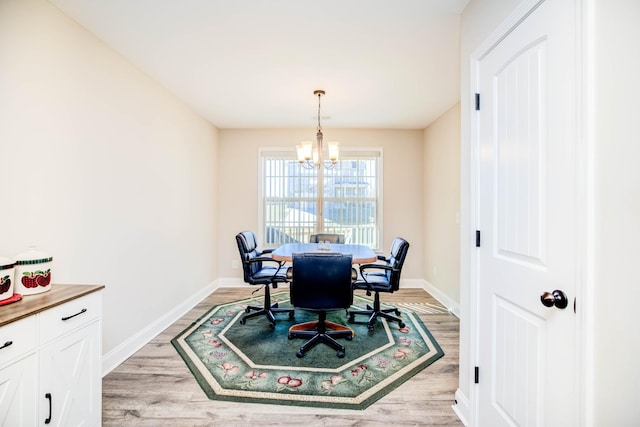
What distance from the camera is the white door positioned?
1.03 metres

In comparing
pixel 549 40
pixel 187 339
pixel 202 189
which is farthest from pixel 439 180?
pixel 187 339

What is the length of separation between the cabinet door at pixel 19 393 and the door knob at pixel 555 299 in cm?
204

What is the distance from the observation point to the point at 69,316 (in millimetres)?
1346

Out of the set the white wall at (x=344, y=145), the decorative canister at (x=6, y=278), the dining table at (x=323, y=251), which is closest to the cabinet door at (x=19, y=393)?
the decorative canister at (x=6, y=278)

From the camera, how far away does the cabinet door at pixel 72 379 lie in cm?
124

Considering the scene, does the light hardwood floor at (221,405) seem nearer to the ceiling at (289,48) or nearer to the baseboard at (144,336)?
the baseboard at (144,336)

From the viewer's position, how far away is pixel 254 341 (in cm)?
268

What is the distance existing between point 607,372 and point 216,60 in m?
3.01

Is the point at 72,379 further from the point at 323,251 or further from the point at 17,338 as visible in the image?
the point at 323,251

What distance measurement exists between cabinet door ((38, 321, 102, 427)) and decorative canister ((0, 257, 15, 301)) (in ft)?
1.01

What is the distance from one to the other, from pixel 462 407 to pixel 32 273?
2.45 meters

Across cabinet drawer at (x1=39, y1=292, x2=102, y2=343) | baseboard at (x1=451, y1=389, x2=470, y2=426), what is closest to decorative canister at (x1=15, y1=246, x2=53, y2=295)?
cabinet drawer at (x1=39, y1=292, x2=102, y2=343)

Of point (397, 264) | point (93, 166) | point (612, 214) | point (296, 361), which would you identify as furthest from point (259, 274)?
point (612, 214)

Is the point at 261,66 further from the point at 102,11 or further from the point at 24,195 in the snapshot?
the point at 24,195
